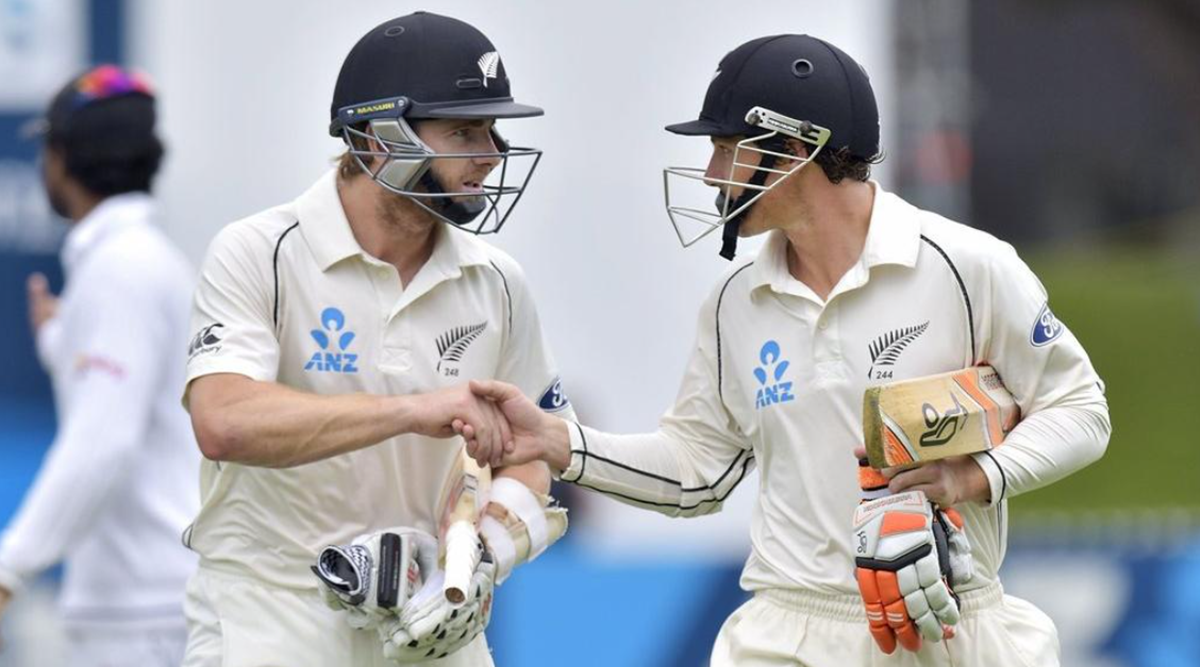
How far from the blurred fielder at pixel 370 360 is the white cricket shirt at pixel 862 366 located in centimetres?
35

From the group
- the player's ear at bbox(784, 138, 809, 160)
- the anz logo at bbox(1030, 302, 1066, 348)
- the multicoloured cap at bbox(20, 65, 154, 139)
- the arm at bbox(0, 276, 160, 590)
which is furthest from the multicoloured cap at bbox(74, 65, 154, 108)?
the anz logo at bbox(1030, 302, 1066, 348)

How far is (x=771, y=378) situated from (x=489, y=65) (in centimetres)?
89

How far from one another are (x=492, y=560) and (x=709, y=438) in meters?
0.59

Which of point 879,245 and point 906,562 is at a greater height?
point 879,245

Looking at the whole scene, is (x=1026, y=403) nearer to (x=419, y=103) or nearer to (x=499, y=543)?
(x=499, y=543)

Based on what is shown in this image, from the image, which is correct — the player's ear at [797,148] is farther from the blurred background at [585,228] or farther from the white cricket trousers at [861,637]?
the blurred background at [585,228]

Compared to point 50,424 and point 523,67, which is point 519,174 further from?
point 50,424

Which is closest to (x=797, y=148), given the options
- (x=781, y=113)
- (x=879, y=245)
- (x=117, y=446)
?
(x=781, y=113)

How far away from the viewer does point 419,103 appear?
4.74 meters

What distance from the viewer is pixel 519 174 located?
28.9 ft

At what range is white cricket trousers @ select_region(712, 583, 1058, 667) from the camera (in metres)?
4.61

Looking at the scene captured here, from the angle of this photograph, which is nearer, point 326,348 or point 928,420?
point 928,420

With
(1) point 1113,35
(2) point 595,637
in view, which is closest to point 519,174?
(2) point 595,637

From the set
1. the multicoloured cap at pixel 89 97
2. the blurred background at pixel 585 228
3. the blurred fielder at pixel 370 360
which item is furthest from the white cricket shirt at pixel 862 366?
the blurred background at pixel 585 228
